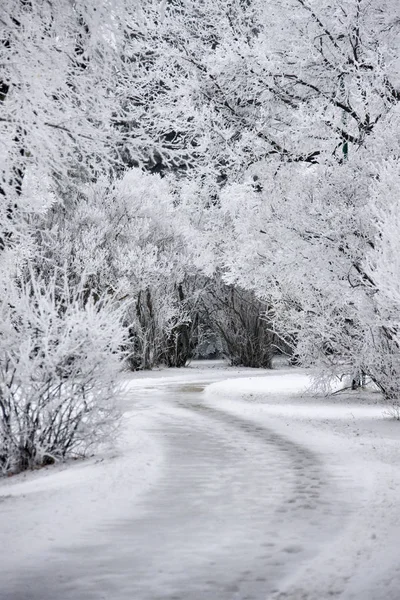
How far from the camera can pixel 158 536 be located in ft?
24.1

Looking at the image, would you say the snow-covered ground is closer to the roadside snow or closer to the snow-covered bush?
the roadside snow

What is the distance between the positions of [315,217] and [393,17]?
16.4 ft

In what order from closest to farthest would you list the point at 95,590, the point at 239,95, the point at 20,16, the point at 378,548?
the point at 95,590 < the point at 378,548 < the point at 20,16 < the point at 239,95

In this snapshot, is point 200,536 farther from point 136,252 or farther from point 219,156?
point 136,252

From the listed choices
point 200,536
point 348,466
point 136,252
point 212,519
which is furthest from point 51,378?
point 136,252

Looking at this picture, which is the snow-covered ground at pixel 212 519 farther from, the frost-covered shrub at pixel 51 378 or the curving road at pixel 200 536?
the frost-covered shrub at pixel 51 378

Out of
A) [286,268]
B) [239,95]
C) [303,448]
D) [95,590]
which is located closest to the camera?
[95,590]

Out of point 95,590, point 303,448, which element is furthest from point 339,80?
point 95,590

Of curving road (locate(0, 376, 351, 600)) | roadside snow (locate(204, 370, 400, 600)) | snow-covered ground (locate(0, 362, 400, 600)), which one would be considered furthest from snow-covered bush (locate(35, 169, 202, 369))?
curving road (locate(0, 376, 351, 600))

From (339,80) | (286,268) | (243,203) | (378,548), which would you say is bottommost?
(378,548)

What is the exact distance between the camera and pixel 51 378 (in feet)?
35.3

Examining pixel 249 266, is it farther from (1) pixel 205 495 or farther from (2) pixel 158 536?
(2) pixel 158 536

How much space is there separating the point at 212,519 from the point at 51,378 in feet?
11.2

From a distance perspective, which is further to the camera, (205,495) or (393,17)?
(393,17)
